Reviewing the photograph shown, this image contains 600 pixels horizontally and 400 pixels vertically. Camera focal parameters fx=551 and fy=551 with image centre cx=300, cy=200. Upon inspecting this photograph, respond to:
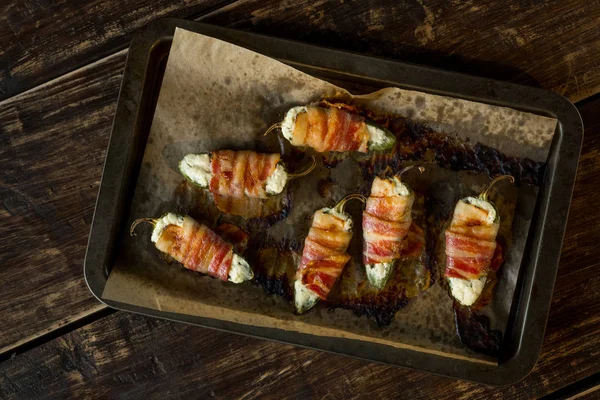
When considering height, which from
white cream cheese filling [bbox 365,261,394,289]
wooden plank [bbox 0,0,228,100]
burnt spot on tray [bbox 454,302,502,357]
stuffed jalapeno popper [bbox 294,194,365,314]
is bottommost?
burnt spot on tray [bbox 454,302,502,357]

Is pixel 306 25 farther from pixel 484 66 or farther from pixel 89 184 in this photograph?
pixel 89 184

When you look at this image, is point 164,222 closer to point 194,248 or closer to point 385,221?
point 194,248

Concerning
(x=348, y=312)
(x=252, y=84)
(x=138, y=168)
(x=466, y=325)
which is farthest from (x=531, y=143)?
(x=138, y=168)

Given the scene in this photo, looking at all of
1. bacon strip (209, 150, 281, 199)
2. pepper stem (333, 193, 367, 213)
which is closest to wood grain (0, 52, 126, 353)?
bacon strip (209, 150, 281, 199)

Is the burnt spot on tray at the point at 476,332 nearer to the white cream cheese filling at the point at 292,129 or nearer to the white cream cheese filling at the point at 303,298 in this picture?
the white cream cheese filling at the point at 303,298

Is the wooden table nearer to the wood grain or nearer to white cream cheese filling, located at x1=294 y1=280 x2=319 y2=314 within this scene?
the wood grain

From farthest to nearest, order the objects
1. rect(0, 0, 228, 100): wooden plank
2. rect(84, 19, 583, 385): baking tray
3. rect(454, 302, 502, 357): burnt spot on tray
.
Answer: rect(0, 0, 228, 100): wooden plank → rect(454, 302, 502, 357): burnt spot on tray → rect(84, 19, 583, 385): baking tray

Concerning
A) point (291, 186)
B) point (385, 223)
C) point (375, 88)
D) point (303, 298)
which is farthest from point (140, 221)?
point (375, 88)
